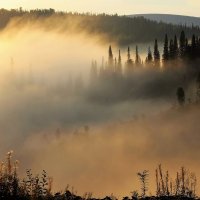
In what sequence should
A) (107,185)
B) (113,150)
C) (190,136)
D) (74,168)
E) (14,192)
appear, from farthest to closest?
(113,150) → (190,136) → (74,168) → (107,185) → (14,192)

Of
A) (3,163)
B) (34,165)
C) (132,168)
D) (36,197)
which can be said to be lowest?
(36,197)

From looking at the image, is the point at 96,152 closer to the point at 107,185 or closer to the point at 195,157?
the point at 195,157

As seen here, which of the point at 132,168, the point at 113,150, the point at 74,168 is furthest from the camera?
the point at 113,150

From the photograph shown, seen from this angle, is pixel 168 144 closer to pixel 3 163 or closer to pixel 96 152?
pixel 96 152

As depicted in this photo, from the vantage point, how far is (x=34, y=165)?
198m

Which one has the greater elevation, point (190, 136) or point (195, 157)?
point (190, 136)

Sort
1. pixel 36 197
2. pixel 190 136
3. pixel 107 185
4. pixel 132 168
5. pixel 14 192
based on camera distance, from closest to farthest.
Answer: pixel 36 197
pixel 14 192
pixel 107 185
pixel 132 168
pixel 190 136

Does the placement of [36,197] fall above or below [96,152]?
below

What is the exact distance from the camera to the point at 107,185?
379ft

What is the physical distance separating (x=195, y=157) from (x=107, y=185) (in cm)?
4323

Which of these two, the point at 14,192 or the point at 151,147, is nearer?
the point at 14,192

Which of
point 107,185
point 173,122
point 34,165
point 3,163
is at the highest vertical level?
Answer: point 173,122

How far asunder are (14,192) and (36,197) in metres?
1.44

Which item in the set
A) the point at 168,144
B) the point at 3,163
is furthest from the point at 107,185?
the point at 3,163
